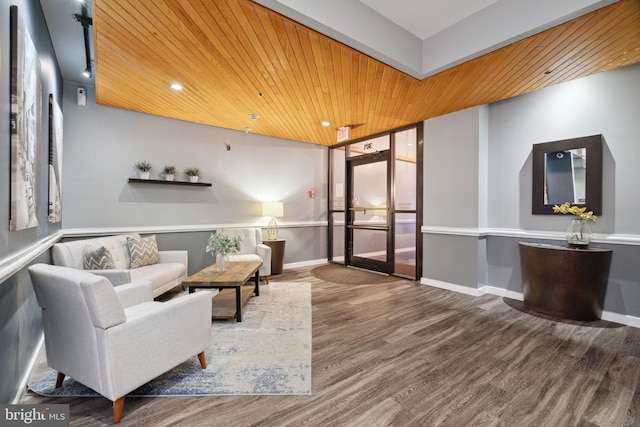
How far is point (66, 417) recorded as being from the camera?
1.54m

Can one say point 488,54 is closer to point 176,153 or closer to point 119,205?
point 176,153

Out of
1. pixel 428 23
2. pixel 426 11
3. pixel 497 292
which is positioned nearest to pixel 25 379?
pixel 426 11

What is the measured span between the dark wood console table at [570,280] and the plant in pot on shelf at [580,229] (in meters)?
0.15

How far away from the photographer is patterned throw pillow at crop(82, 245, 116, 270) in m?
3.08

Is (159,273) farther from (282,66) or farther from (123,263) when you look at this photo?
(282,66)

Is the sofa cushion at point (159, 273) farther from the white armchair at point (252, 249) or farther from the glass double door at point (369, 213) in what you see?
the glass double door at point (369, 213)

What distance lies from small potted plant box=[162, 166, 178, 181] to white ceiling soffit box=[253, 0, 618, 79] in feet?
10.9

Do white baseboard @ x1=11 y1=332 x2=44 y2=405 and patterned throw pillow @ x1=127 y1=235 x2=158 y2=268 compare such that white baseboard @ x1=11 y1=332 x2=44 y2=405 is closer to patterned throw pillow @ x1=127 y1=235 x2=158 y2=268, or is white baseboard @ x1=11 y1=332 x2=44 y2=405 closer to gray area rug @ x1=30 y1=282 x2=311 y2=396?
gray area rug @ x1=30 y1=282 x2=311 y2=396

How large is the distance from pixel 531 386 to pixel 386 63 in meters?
3.10

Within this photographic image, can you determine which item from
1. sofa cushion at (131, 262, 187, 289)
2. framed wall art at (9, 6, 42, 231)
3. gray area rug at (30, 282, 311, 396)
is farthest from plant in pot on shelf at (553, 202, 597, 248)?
framed wall art at (9, 6, 42, 231)

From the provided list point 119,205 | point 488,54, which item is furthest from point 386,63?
point 119,205

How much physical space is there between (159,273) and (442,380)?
3.26 metres

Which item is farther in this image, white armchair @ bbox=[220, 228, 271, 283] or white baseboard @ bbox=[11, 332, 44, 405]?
white armchair @ bbox=[220, 228, 271, 283]
